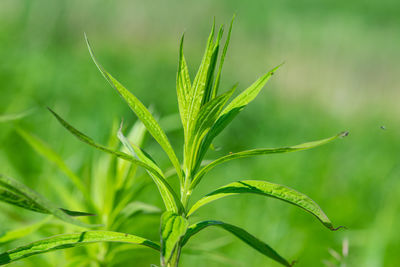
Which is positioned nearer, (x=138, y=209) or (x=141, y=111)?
(x=141, y=111)

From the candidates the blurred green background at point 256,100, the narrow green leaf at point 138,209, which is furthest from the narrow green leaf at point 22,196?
the blurred green background at point 256,100

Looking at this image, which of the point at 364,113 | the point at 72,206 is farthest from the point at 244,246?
the point at 364,113

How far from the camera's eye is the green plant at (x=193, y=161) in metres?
0.36

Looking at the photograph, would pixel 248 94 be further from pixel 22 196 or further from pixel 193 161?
pixel 22 196

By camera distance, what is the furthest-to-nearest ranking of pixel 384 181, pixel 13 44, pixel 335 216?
pixel 13 44 → pixel 384 181 → pixel 335 216

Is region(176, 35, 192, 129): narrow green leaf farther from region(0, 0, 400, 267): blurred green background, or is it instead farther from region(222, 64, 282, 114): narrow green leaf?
region(0, 0, 400, 267): blurred green background

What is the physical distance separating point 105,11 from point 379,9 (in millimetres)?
7263

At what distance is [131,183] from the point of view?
28.0 inches

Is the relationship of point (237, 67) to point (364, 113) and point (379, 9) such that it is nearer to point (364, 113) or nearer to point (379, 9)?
point (364, 113)

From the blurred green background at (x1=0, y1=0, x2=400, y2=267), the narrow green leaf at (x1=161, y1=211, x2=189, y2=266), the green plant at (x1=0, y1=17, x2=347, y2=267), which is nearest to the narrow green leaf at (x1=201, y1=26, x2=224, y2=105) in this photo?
the green plant at (x1=0, y1=17, x2=347, y2=267)

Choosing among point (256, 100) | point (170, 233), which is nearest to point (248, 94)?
point (170, 233)

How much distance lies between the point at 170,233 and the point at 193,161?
0.39ft

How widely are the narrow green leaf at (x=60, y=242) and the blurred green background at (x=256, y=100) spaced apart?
1.00 feet

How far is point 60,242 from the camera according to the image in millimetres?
377
